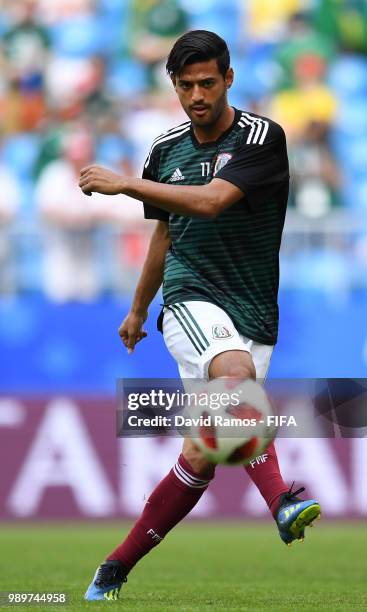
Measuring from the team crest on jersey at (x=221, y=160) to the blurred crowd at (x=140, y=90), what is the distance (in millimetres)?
6012

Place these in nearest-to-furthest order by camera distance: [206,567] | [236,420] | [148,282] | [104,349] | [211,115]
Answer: [236,420] < [211,115] < [148,282] < [206,567] < [104,349]

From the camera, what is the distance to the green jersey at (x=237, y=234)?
4.82m

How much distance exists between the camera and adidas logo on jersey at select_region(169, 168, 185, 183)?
4910mm

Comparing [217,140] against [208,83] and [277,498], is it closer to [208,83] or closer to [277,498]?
[208,83]

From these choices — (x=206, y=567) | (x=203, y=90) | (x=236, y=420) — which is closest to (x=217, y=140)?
(x=203, y=90)

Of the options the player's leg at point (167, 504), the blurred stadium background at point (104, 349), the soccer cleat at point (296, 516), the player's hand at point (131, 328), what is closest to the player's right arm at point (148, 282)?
the player's hand at point (131, 328)

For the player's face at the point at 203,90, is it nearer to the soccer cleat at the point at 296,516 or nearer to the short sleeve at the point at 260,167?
the short sleeve at the point at 260,167

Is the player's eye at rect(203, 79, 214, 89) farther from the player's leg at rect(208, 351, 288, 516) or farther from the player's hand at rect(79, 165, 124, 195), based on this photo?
the player's leg at rect(208, 351, 288, 516)

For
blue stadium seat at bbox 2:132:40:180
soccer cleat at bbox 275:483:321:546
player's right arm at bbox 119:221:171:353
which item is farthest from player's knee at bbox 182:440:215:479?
blue stadium seat at bbox 2:132:40:180

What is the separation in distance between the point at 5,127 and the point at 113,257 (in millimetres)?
3861

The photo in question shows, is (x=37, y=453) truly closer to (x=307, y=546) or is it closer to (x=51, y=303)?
(x=51, y=303)

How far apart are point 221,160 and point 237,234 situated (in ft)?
0.95

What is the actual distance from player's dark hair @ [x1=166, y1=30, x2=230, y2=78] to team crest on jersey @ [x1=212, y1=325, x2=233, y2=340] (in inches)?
37.2

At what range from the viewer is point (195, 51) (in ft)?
15.1
